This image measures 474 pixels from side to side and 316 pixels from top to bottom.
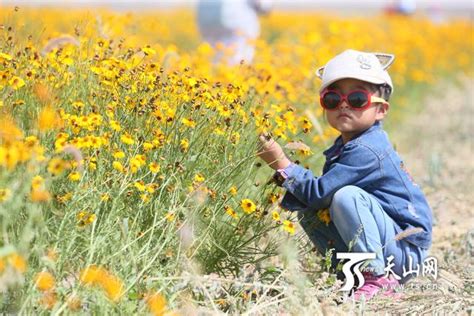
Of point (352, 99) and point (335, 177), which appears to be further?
point (352, 99)

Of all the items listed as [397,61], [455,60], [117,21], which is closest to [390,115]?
[397,61]

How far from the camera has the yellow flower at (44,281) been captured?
2.38 m

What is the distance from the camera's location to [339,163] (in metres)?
Answer: 3.24

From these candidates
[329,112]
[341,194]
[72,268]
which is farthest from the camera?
[329,112]

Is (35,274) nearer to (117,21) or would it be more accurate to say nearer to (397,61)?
(117,21)

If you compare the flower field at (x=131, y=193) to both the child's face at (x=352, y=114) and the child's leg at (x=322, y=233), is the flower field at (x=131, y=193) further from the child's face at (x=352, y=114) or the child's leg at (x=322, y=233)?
the child's face at (x=352, y=114)

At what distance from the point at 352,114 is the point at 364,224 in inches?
16.8

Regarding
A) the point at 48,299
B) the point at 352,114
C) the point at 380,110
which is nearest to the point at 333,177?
the point at 352,114

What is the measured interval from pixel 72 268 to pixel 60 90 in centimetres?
82

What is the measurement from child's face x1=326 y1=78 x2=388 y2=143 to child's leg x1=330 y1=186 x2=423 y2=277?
277 millimetres

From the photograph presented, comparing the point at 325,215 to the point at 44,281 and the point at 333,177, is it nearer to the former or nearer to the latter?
the point at 333,177

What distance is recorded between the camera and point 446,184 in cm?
571

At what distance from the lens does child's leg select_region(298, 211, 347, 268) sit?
131 inches

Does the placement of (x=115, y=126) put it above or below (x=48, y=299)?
above
